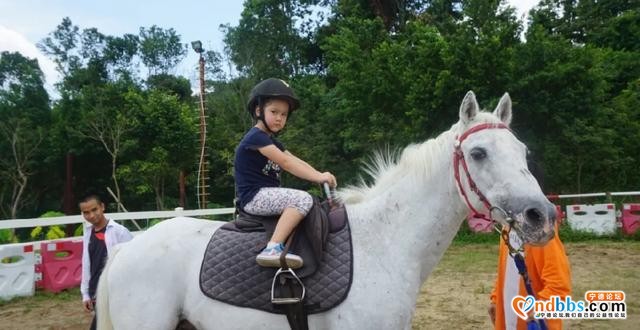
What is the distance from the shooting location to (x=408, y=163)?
279 cm

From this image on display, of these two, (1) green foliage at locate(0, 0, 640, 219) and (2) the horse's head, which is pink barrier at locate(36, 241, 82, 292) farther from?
(2) the horse's head

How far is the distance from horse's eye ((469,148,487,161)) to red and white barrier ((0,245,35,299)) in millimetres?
8715

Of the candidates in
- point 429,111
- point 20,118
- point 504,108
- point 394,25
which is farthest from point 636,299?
point 20,118

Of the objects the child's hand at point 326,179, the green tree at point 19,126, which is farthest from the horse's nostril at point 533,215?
the green tree at point 19,126

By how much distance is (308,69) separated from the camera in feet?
103

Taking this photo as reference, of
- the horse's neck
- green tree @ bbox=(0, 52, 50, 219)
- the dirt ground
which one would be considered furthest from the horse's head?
green tree @ bbox=(0, 52, 50, 219)

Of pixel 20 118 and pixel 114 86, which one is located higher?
pixel 114 86

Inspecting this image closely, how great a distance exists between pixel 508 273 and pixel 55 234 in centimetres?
1264

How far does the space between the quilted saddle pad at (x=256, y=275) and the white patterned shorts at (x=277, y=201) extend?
0.16 m

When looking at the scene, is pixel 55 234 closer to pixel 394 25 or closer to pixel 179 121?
pixel 179 121

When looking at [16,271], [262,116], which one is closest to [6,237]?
[16,271]

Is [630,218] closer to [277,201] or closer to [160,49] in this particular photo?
[277,201]

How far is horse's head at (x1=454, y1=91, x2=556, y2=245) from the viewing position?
87.0 inches

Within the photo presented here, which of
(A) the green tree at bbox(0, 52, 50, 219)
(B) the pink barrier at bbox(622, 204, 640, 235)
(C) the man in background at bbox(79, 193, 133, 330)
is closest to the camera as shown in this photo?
(C) the man in background at bbox(79, 193, 133, 330)
